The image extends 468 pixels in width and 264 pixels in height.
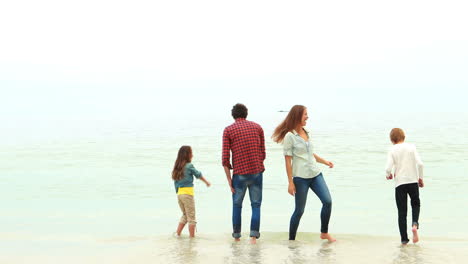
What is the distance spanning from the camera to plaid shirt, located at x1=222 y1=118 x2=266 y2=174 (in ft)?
26.5

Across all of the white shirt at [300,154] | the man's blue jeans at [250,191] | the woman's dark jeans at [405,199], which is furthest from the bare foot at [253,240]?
the woman's dark jeans at [405,199]

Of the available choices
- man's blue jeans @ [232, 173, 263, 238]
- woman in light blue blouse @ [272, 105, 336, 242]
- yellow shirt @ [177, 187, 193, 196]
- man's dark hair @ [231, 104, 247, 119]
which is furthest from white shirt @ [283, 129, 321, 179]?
yellow shirt @ [177, 187, 193, 196]

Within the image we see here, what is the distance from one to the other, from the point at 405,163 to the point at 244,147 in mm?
2062

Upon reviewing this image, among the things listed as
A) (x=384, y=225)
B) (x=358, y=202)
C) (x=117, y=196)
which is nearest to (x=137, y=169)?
(x=117, y=196)

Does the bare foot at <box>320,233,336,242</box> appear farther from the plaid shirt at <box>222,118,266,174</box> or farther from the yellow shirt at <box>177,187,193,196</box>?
the yellow shirt at <box>177,187,193,196</box>

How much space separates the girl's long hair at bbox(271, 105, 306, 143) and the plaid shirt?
250 mm

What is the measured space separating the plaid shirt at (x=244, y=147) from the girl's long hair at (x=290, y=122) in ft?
0.82

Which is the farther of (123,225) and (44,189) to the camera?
(44,189)

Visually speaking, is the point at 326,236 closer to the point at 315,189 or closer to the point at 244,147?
the point at 315,189

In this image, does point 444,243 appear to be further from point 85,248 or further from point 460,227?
point 85,248

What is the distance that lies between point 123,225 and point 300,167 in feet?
15.8

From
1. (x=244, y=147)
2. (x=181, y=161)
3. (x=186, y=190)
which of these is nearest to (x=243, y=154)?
(x=244, y=147)

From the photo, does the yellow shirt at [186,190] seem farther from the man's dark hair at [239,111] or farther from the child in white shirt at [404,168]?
the child in white shirt at [404,168]

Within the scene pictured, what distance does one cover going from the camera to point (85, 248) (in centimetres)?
870
